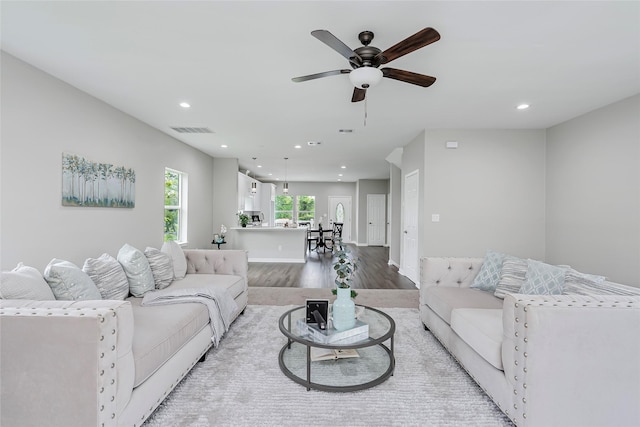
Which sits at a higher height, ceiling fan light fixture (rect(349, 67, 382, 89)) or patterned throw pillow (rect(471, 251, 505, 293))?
ceiling fan light fixture (rect(349, 67, 382, 89))

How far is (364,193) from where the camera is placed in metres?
11.0

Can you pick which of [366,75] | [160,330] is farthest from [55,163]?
[366,75]

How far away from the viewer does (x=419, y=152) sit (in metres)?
4.79

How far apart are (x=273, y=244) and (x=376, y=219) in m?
5.16

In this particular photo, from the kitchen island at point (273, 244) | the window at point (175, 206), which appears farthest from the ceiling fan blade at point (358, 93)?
the kitchen island at point (273, 244)

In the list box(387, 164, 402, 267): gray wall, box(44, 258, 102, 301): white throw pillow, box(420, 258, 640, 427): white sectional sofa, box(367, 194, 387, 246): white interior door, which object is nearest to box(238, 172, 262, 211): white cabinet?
box(387, 164, 402, 267): gray wall

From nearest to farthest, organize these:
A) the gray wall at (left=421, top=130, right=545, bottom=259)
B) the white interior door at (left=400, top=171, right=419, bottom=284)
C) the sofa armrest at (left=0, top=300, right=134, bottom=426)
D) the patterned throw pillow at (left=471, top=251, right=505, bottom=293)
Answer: the sofa armrest at (left=0, top=300, right=134, bottom=426) → the patterned throw pillow at (left=471, top=251, right=505, bottom=293) → the gray wall at (left=421, top=130, right=545, bottom=259) → the white interior door at (left=400, top=171, right=419, bottom=284)

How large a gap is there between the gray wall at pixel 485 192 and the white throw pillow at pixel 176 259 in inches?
137

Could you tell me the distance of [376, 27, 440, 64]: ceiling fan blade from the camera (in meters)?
1.66

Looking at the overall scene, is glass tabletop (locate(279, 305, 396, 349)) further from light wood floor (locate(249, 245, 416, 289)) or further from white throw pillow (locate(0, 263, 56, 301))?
light wood floor (locate(249, 245, 416, 289))

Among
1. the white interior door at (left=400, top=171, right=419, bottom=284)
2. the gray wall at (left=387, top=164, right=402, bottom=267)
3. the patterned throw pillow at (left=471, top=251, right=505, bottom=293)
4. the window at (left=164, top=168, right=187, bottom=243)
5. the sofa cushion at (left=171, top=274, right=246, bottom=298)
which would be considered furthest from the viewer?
the gray wall at (left=387, top=164, right=402, bottom=267)

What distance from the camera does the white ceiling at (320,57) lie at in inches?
73.6

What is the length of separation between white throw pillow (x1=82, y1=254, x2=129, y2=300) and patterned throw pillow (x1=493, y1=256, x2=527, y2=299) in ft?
10.9

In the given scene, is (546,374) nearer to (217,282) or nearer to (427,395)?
(427,395)
